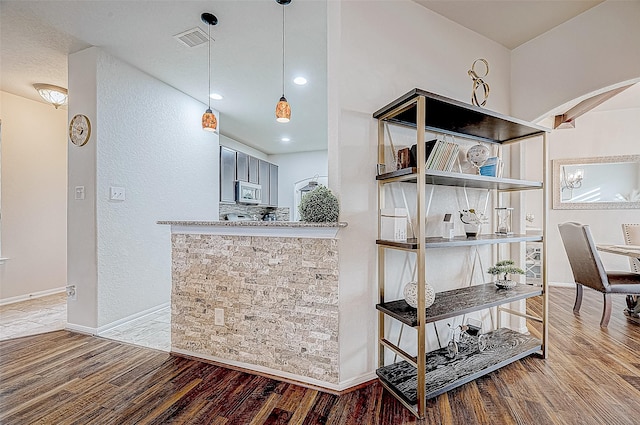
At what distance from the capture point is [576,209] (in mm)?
4527

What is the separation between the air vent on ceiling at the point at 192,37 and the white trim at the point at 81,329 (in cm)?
280

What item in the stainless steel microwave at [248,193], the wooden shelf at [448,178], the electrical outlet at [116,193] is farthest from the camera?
the stainless steel microwave at [248,193]

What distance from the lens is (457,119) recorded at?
2070 mm

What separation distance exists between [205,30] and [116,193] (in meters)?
1.78

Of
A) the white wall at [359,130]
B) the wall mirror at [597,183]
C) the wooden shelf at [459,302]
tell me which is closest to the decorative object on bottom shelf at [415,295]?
the wooden shelf at [459,302]

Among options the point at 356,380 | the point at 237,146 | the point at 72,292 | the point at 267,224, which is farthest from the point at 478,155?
the point at 237,146

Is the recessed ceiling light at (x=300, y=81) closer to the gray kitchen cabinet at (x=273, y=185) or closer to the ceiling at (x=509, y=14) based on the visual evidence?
the ceiling at (x=509, y=14)

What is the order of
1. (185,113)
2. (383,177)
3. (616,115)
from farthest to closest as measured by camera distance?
(616,115) → (185,113) → (383,177)

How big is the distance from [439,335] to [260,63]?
9.87ft

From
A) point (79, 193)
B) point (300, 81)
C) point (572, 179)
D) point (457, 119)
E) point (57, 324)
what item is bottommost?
point (57, 324)

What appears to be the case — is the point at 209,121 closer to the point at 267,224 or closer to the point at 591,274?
the point at 267,224

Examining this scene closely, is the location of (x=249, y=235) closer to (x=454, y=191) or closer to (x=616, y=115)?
(x=454, y=191)

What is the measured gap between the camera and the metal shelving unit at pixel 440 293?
1.63 meters

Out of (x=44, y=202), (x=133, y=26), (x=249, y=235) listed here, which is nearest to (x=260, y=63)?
(x=133, y=26)
